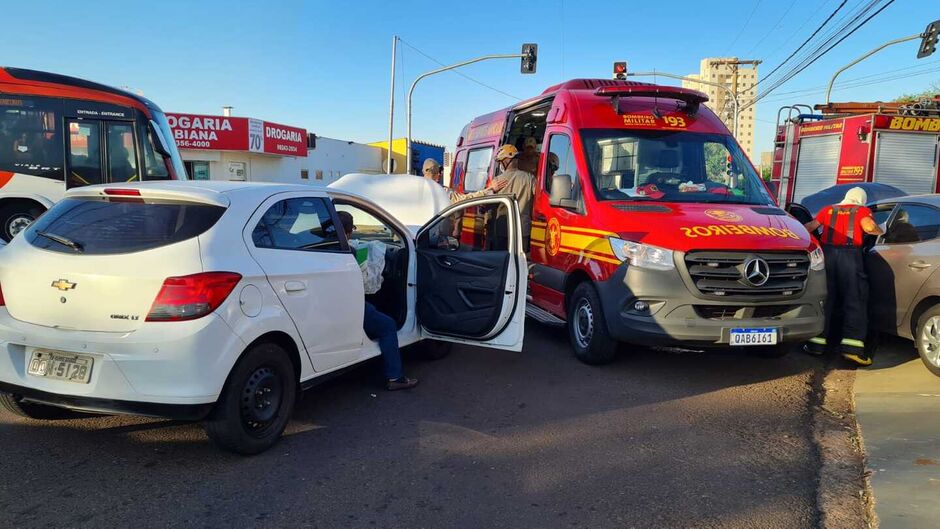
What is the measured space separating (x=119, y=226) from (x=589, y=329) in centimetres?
395

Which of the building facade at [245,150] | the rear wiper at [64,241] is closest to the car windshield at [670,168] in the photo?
the rear wiper at [64,241]

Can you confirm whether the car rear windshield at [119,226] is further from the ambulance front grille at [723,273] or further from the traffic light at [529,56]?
the traffic light at [529,56]

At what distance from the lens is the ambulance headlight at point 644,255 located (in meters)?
5.38

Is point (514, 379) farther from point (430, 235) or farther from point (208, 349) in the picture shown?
point (208, 349)

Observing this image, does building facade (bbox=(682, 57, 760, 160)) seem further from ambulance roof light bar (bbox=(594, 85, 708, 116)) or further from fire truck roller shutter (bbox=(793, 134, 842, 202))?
ambulance roof light bar (bbox=(594, 85, 708, 116))

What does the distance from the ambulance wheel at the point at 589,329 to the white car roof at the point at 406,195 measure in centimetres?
409

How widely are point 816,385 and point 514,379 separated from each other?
2.72 metres

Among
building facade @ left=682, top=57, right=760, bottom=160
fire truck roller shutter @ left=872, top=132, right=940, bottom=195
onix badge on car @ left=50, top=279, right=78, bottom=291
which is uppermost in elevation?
building facade @ left=682, top=57, right=760, bottom=160

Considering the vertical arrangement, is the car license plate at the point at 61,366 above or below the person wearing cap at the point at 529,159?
below

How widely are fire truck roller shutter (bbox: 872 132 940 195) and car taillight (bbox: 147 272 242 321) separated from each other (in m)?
14.0

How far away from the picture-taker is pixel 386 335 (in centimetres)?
518

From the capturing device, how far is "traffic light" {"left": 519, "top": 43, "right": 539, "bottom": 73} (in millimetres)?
22078

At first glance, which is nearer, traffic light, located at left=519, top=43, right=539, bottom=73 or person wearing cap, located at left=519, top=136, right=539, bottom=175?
person wearing cap, located at left=519, top=136, right=539, bottom=175

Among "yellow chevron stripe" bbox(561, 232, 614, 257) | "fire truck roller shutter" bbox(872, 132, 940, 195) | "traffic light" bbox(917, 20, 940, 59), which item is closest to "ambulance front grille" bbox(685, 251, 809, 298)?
"yellow chevron stripe" bbox(561, 232, 614, 257)
